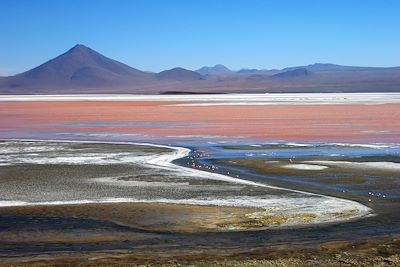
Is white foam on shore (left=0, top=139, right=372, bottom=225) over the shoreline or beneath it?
over

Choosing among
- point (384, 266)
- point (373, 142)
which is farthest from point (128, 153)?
point (384, 266)

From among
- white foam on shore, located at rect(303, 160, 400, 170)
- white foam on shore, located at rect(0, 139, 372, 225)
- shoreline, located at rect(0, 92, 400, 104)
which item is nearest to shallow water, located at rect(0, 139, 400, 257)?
white foam on shore, located at rect(0, 139, 372, 225)

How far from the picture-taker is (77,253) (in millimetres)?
8570

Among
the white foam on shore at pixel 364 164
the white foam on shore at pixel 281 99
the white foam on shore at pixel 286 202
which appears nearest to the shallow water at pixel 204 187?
the white foam on shore at pixel 286 202

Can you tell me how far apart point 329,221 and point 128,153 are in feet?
37.2

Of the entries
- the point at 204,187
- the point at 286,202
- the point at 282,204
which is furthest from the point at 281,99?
the point at 282,204

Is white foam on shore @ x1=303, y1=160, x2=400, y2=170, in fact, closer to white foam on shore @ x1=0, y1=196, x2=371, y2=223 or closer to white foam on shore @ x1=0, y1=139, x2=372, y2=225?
white foam on shore @ x1=0, y1=139, x2=372, y2=225

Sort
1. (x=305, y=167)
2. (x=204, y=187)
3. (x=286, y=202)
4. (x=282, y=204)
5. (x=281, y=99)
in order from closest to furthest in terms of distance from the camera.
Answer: (x=282, y=204) → (x=286, y=202) → (x=204, y=187) → (x=305, y=167) → (x=281, y=99)

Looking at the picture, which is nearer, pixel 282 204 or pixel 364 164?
pixel 282 204

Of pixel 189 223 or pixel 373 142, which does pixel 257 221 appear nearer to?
pixel 189 223

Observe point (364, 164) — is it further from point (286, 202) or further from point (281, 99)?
point (281, 99)

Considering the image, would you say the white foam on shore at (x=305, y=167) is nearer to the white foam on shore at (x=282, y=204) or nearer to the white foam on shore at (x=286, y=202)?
the white foam on shore at (x=286, y=202)

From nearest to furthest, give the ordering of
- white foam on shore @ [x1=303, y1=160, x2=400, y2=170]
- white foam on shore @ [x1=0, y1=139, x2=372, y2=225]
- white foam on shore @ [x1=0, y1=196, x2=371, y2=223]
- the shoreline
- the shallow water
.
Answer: the shallow water
white foam on shore @ [x1=0, y1=196, x2=371, y2=223]
white foam on shore @ [x1=0, y1=139, x2=372, y2=225]
white foam on shore @ [x1=303, y1=160, x2=400, y2=170]
the shoreline

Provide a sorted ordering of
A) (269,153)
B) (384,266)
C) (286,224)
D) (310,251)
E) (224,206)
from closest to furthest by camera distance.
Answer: (384,266) < (310,251) < (286,224) < (224,206) < (269,153)
